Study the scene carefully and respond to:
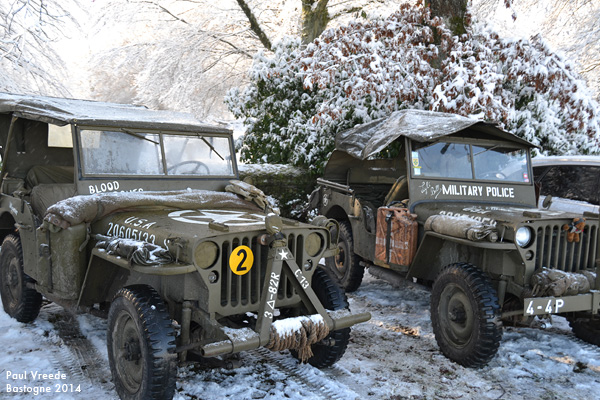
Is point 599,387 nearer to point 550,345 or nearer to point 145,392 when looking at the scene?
point 550,345

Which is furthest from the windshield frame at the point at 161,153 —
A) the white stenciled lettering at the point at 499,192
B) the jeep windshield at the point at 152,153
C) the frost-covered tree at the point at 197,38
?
the frost-covered tree at the point at 197,38

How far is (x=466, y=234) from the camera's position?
4.40 meters

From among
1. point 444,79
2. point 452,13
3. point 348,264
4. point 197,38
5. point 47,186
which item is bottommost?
point 348,264

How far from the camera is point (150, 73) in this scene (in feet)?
47.3

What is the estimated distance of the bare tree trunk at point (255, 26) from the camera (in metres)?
14.2

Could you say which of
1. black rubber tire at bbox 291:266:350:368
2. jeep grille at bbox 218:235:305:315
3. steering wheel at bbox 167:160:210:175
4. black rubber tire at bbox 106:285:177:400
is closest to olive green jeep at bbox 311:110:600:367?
black rubber tire at bbox 291:266:350:368

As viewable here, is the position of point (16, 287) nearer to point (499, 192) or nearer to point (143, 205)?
point (143, 205)

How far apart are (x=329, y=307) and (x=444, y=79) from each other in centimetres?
672

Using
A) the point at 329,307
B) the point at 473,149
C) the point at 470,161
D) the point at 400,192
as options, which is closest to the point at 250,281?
the point at 329,307

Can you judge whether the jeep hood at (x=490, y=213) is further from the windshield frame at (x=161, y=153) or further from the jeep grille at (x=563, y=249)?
the windshield frame at (x=161, y=153)

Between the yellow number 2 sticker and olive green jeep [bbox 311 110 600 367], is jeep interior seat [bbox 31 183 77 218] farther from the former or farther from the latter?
olive green jeep [bbox 311 110 600 367]

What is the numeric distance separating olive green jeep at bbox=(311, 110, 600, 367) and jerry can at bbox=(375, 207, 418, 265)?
0.04 ft

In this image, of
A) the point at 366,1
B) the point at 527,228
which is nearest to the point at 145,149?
the point at 527,228

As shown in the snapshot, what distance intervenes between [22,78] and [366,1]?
9.21 metres
